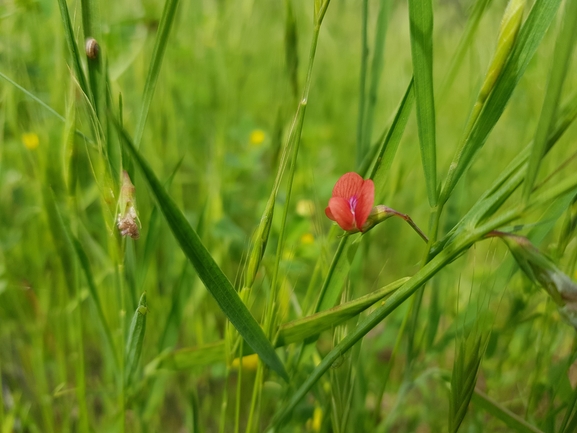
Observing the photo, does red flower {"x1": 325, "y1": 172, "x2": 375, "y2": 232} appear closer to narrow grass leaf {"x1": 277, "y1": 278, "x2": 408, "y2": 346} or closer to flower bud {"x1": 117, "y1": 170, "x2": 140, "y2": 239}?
narrow grass leaf {"x1": 277, "y1": 278, "x2": 408, "y2": 346}

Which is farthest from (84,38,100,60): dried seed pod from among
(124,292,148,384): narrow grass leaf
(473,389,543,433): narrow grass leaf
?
(473,389,543,433): narrow grass leaf

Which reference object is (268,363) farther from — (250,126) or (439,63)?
(439,63)

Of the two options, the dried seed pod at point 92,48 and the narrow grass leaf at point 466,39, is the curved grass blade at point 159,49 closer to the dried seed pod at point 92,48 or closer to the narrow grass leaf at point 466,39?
the dried seed pod at point 92,48

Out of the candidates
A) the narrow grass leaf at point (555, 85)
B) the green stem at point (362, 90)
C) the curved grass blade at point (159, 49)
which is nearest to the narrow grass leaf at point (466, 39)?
the green stem at point (362, 90)

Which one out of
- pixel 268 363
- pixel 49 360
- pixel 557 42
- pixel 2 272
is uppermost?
pixel 557 42

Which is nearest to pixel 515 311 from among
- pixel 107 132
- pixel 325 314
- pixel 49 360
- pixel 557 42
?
pixel 325 314

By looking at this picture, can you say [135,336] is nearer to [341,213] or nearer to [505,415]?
Result: [341,213]
